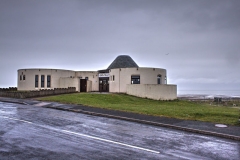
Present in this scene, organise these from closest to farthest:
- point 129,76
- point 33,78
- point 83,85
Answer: point 129,76
point 83,85
point 33,78

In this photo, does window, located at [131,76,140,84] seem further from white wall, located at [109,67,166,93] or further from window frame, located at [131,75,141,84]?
white wall, located at [109,67,166,93]

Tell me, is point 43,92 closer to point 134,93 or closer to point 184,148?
point 134,93

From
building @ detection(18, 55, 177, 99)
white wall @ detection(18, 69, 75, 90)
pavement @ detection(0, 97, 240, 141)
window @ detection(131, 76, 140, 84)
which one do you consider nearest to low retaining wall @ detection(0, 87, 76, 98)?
building @ detection(18, 55, 177, 99)

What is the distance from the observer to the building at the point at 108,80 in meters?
36.3

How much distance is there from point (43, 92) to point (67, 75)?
13.7m

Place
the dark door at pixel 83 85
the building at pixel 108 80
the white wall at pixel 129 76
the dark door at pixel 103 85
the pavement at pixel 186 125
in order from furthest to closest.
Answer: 1. the dark door at pixel 103 85
2. the dark door at pixel 83 85
3. the white wall at pixel 129 76
4. the building at pixel 108 80
5. the pavement at pixel 186 125

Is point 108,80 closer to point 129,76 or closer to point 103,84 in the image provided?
point 103,84

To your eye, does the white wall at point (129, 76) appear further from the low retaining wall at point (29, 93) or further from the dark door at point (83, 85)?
the low retaining wall at point (29, 93)

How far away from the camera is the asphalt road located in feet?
22.9

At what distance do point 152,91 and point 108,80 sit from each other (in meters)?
9.27

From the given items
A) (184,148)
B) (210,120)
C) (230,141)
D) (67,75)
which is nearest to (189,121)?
(210,120)

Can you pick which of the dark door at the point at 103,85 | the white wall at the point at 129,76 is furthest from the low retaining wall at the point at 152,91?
the dark door at the point at 103,85

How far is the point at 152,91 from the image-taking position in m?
A: 35.0

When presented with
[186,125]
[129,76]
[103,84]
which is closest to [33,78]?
[103,84]
